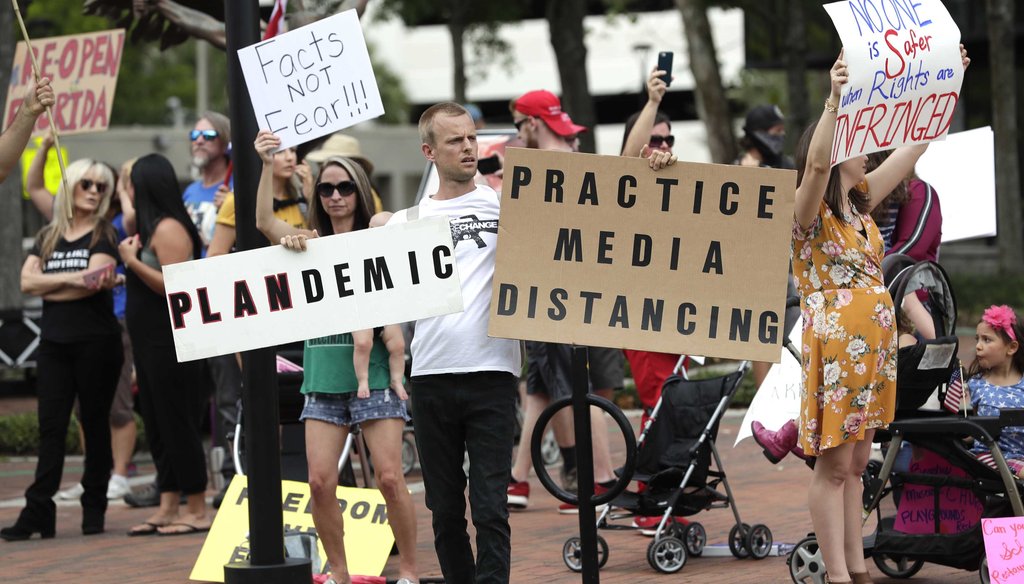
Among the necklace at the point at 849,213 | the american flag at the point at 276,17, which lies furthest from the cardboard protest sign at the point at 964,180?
the american flag at the point at 276,17

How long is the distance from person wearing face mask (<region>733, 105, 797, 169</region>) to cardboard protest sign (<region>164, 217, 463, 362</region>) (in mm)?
4057

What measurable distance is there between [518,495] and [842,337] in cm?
354

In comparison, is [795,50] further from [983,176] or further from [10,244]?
[983,176]

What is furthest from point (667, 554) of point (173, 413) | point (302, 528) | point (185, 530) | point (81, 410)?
point (81, 410)

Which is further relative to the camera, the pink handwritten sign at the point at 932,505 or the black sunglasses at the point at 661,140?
the black sunglasses at the point at 661,140

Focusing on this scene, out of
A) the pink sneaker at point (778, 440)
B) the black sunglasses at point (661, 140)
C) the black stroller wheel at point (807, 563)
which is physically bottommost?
the black stroller wheel at point (807, 563)

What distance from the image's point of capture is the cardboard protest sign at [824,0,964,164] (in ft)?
19.2

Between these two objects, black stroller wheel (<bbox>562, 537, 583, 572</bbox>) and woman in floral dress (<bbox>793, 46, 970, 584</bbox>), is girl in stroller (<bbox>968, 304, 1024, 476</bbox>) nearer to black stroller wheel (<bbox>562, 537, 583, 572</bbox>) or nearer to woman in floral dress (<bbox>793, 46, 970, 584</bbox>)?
woman in floral dress (<bbox>793, 46, 970, 584</bbox>)

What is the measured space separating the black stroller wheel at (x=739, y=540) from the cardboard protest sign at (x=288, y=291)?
8.24 feet

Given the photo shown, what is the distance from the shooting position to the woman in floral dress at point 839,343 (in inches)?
237

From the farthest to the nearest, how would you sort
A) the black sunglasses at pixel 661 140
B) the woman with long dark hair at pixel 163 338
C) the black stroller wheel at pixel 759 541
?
the woman with long dark hair at pixel 163 338 < the black sunglasses at pixel 661 140 < the black stroller wheel at pixel 759 541

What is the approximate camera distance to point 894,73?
598cm

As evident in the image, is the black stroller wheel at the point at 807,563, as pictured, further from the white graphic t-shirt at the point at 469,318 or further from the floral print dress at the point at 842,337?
the white graphic t-shirt at the point at 469,318

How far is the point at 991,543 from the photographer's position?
19.8 feet
